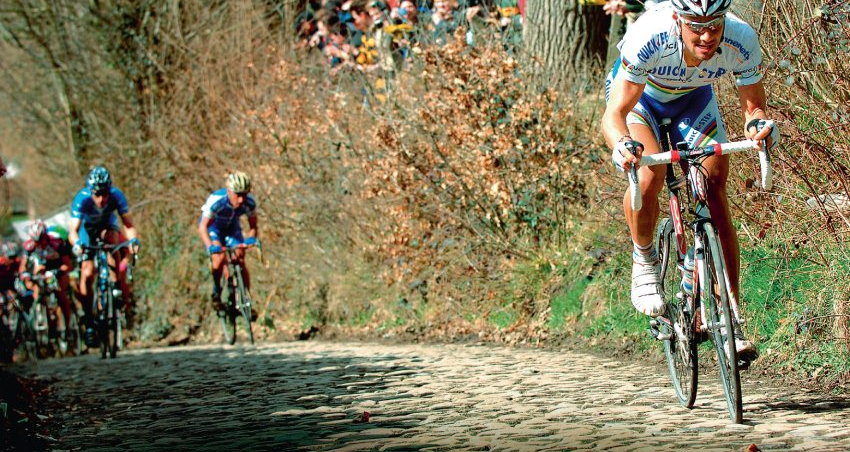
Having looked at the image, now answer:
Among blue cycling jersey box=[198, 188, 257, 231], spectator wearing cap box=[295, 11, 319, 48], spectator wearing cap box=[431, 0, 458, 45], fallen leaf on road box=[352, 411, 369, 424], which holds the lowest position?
fallen leaf on road box=[352, 411, 369, 424]

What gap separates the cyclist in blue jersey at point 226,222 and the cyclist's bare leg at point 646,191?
28.9ft

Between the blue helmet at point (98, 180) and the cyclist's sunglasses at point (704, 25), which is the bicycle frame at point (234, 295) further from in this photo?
the cyclist's sunglasses at point (704, 25)

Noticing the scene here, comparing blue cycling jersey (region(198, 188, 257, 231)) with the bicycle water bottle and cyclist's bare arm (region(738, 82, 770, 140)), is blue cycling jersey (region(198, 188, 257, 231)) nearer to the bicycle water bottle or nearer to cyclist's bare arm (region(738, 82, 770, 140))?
the bicycle water bottle

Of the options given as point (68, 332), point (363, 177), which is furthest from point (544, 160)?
point (68, 332)

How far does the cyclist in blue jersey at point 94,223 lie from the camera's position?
14688 mm

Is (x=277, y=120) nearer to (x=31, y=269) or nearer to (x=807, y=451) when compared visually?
(x=31, y=269)

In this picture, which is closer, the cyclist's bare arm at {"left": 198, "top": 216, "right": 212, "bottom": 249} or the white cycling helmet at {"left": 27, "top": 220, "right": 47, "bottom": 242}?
the cyclist's bare arm at {"left": 198, "top": 216, "right": 212, "bottom": 249}

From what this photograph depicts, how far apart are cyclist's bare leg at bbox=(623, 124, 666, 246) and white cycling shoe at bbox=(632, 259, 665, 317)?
0.49 feet

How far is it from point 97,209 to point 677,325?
400 inches

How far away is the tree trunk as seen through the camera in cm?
1351

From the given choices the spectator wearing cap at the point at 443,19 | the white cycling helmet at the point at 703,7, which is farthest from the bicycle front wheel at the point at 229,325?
the white cycling helmet at the point at 703,7

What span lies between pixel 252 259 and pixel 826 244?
12.0 m

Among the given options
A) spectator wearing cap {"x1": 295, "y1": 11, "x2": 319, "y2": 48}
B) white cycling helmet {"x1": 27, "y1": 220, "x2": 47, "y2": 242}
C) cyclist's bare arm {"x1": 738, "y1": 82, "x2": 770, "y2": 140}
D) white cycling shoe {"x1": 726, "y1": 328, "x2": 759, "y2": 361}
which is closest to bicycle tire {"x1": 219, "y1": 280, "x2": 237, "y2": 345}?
white cycling helmet {"x1": 27, "y1": 220, "x2": 47, "y2": 242}

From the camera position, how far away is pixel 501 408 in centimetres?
727
